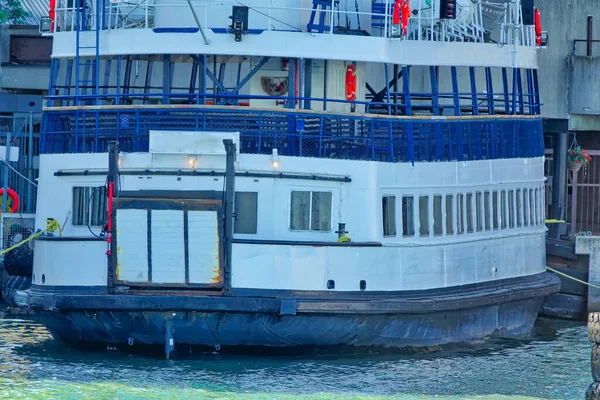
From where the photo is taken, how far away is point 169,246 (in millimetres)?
24406

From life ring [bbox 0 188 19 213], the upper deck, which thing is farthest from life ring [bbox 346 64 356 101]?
life ring [bbox 0 188 19 213]

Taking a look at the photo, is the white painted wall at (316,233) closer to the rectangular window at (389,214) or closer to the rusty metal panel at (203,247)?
the rectangular window at (389,214)

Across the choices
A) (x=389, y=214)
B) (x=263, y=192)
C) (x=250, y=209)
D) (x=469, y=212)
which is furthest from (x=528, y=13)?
(x=250, y=209)

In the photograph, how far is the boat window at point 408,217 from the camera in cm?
2648

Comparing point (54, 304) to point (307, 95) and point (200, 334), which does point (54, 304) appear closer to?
point (200, 334)

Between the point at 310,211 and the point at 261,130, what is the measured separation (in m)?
1.45

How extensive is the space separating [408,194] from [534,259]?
5550 millimetres

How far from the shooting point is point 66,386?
74.3ft

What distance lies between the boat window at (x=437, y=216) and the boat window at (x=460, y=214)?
2.18 ft

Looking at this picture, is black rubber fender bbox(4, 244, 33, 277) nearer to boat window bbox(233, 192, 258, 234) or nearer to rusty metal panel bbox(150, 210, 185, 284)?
rusty metal panel bbox(150, 210, 185, 284)

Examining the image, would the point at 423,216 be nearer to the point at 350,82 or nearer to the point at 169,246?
the point at 350,82

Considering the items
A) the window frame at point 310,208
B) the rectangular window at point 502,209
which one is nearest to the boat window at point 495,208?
the rectangular window at point 502,209

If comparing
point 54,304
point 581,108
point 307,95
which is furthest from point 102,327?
point 581,108

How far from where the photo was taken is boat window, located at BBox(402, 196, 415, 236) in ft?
86.9
